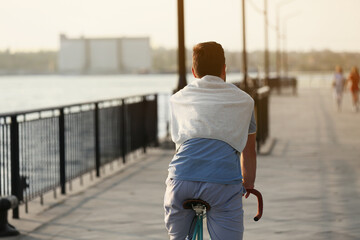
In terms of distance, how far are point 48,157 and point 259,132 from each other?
644 centimetres

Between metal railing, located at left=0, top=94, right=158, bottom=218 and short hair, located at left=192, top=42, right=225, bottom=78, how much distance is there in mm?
4699

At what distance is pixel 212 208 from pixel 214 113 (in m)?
0.44

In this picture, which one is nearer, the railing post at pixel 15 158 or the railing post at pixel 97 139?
the railing post at pixel 15 158

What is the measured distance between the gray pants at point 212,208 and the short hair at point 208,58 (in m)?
0.54

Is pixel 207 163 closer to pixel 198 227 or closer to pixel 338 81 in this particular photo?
pixel 198 227

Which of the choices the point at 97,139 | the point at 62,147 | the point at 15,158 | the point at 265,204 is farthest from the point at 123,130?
the point at 15,158

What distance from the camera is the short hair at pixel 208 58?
3.61 metres

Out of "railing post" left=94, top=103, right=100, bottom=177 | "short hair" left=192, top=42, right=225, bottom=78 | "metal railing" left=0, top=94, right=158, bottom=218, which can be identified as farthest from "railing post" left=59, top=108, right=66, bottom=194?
"short hair" left=192, top=42, right=225, bottom=78

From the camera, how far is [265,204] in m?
8.93

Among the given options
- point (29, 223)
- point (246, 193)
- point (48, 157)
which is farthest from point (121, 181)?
point (246, 193)

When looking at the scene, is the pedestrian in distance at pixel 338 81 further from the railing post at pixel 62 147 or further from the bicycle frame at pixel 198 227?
the bicycle frame at pixel 198 227

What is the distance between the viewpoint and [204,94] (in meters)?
3.62

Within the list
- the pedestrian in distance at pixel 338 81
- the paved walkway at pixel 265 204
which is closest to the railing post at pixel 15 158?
the paved walkway at pixel 265 204

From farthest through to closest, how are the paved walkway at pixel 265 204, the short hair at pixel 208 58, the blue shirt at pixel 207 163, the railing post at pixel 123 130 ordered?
the railing post at pixel 123 130 < the paved walkway at pixel 265 204 < the short hair at pixel 208 58 < the blue shirt at pixel 207 163
